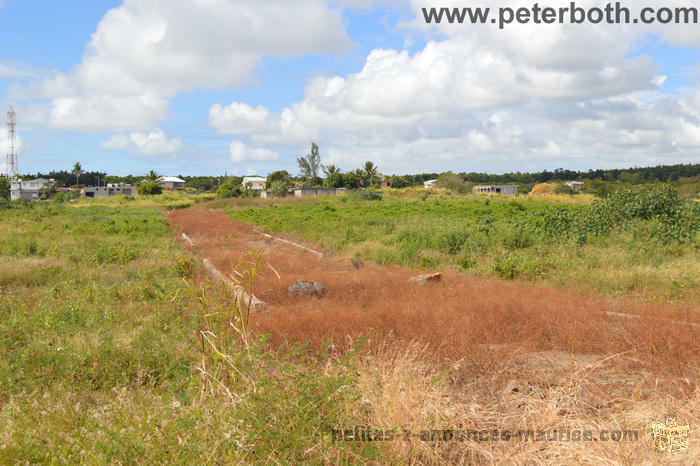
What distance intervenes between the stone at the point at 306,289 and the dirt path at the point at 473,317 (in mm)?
165

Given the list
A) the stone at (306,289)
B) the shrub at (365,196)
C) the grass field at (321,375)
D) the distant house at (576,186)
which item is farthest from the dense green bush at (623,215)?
the distant house at (576,186)

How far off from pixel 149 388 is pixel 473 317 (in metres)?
3.86

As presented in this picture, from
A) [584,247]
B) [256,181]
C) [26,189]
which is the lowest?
[584,247]

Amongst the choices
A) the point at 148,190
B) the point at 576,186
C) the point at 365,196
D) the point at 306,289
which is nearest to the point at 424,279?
the point at 306,289

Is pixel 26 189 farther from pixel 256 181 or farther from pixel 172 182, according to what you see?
pixel 256 181

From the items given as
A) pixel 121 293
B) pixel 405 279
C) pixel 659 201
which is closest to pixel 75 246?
pixel 121 293

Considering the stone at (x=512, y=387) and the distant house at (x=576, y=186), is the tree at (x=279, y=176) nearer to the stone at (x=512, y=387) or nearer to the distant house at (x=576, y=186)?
the distant house at (x=576, y=186)

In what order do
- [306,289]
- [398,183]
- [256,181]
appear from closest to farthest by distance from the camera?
[306,289] < [398,183] < [256,181]

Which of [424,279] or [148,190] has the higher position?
[148,190]

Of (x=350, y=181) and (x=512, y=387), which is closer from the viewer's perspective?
(x=512, y=387)

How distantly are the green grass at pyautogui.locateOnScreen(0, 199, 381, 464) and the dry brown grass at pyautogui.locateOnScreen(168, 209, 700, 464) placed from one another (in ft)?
1.85

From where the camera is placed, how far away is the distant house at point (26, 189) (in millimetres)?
74000

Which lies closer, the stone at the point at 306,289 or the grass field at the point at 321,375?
the grass field at the point at 321,375

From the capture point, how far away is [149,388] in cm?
443
